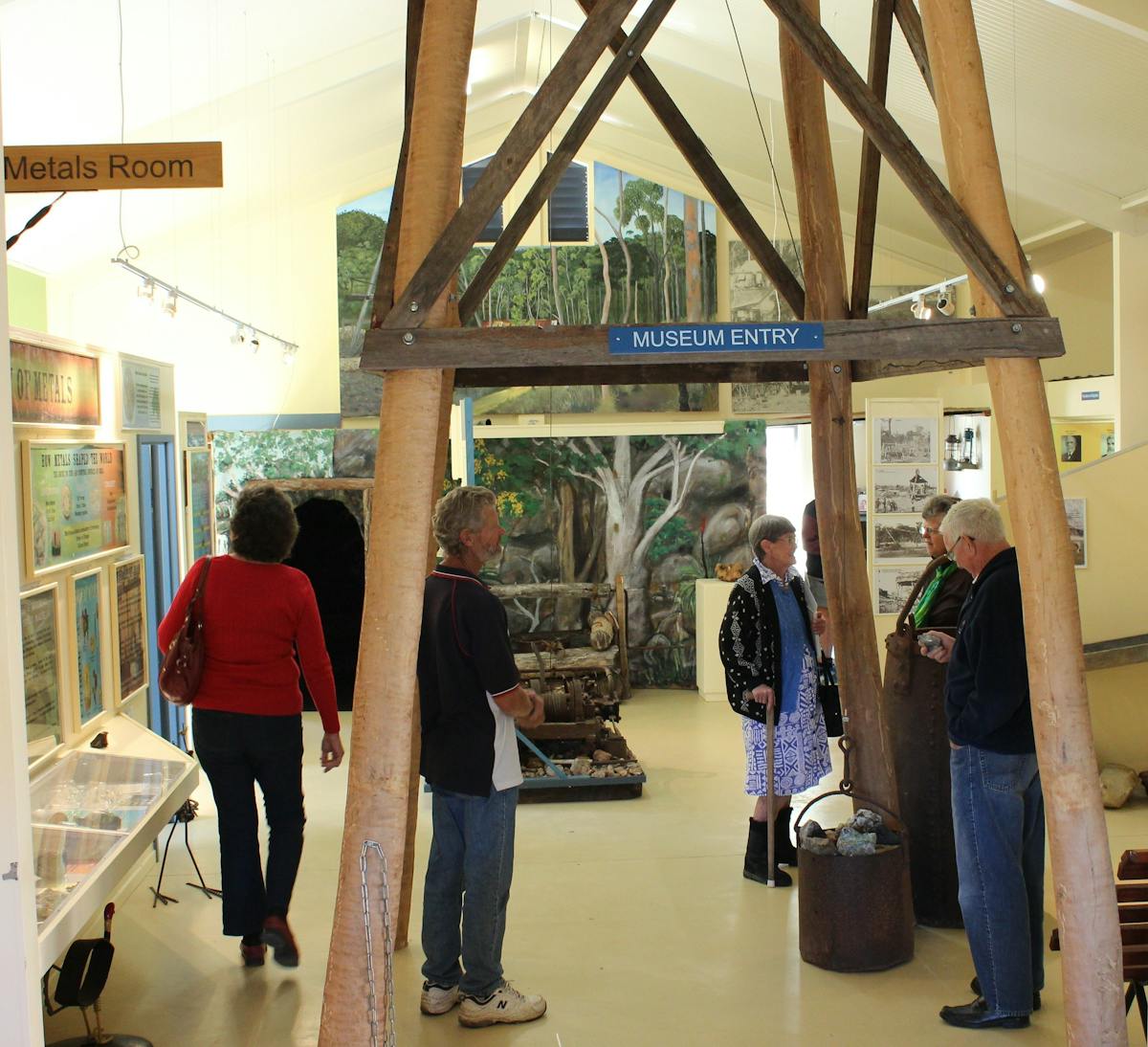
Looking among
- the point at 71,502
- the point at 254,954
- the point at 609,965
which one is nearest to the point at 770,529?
the point at 609,965

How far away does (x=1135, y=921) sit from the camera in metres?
3.82

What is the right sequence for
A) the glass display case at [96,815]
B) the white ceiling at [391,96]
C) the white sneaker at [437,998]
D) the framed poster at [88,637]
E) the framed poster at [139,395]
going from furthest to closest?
the white ceiling at [391,96] → the framed poster at [139,395] → the framed poster at [88,637] → the white sneaker at [437,998] → the glass display case at [96,815]

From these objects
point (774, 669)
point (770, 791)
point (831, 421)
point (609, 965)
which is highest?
point (831, 421)

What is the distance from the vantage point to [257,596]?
16.8ft

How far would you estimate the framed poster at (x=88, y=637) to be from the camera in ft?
19.7

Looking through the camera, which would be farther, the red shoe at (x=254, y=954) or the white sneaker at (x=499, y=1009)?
the red shoe at (x=254, y=954)

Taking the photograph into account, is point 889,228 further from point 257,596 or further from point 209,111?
point 257,596

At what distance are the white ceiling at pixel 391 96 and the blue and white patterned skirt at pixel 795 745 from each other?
4.89m

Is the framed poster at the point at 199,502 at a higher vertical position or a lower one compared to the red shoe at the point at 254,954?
higher

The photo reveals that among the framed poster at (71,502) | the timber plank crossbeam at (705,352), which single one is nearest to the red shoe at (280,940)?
the framed poster at (71,502)

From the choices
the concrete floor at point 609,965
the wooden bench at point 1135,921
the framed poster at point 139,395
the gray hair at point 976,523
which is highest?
the framed poster at point 139,395

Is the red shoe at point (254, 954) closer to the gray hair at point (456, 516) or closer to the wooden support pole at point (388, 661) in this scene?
the gray hair at point (456, 516)

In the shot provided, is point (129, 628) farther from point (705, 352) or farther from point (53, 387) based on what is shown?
point (705, 352)

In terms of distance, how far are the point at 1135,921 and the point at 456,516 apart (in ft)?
8.24
